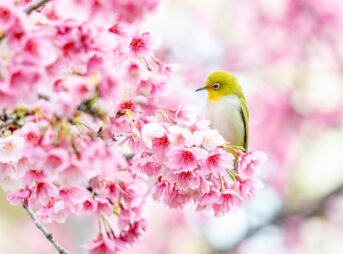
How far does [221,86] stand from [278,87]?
3509 millimetres

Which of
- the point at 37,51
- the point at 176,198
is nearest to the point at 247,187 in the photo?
the point at 176,198

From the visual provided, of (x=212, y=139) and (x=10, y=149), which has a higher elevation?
(x=212, y=139)

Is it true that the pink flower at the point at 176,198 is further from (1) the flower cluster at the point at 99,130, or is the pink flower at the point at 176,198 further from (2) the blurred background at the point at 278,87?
(2) the blurred background at the point at 278,87

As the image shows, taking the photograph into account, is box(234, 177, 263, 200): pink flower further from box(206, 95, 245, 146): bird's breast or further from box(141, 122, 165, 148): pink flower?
box(206, 95, 245, 146): bird's breast

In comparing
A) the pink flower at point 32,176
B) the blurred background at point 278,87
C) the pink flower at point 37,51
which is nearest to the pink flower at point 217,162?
the pink flower at point 32,176

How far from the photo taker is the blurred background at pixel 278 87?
681 centimetres

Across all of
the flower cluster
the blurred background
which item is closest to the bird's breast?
the flower cluster

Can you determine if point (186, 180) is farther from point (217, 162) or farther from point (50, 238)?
point (50, 238)

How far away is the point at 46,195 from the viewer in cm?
220

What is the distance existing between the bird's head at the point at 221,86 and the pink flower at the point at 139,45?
1.47m

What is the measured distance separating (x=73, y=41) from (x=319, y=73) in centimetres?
592

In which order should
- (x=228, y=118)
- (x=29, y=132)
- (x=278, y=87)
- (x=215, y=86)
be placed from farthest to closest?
(x=278, y=87) < (x=215, y=86) < (x=228, y=118) < (x=29, y=132)

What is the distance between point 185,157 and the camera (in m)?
2.15

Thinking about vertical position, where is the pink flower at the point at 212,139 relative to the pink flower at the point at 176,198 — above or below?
above
